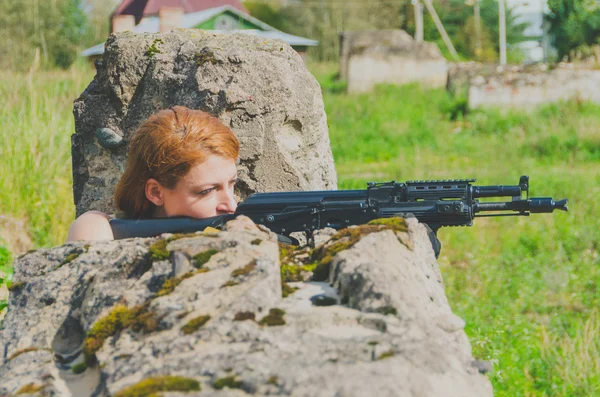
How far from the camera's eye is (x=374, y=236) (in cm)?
268

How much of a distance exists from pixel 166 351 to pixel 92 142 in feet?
7.89

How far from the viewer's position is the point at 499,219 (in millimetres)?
9523

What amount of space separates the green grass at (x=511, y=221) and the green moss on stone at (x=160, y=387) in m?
3.72

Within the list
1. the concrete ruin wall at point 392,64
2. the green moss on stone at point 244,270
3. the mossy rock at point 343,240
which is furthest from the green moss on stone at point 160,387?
the concrete ruin wall at point 392,64

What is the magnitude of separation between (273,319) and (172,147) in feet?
3.88

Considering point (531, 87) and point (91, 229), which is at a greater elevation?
point (531, 87)

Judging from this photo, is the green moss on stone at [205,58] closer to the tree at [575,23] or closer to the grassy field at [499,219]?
the grassy field at [499,219]

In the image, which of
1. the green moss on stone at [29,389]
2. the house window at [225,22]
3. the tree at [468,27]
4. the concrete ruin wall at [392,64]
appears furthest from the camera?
the tree at [468,27]

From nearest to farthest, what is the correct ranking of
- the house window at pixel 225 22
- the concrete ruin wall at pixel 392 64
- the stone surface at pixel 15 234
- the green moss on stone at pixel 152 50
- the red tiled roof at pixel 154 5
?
1. the green moss on stone at pixel 152 50
2. the stone surface at pixel 15 234
3. the red tiled roof at pixel 154 5
4. the concrete ruin wall at pixel 392 64
5. the house window at pixel 225 22

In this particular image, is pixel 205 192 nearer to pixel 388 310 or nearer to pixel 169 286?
pixel 169 286

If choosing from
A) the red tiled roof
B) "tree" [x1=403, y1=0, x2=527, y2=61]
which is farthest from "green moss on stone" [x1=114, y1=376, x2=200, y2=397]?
"tree" [x1=403, y1=0, x2=527, y2=61]

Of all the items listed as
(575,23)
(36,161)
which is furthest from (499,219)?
(575,23)

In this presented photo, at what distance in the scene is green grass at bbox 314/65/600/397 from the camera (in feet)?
20.0

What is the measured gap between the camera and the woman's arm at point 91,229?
324cm
